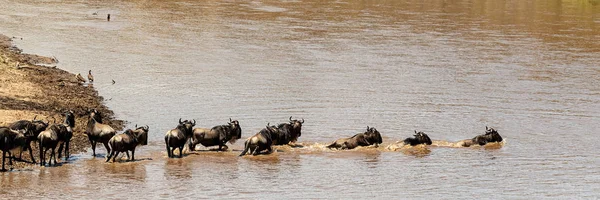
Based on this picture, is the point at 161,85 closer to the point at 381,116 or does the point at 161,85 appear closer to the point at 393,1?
the point at 381,116

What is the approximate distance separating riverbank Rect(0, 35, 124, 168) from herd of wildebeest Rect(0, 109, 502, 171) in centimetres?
51

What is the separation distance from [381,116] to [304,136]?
3.10m

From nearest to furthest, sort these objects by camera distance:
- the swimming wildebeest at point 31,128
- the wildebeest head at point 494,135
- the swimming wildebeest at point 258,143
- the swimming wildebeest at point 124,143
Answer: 1. the swimming wildebeest at point 31,128
2. the swimming wildebeest at point 124,143
3. the swimming wildebeest at point 258,143
4. the wildebeest head at point 494,135

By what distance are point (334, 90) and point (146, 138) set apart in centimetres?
972

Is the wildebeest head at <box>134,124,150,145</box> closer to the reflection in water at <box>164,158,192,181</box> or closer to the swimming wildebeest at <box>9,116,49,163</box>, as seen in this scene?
the reflection in water at <box>164,158,192,181</box>

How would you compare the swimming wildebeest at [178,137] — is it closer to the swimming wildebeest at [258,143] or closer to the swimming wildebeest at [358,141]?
the swimming wildebeest at [258,143]

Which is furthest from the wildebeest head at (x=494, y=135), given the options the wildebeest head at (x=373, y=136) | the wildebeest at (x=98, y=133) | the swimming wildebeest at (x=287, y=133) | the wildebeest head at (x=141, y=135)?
the wildebeest at (x=98, y=133)

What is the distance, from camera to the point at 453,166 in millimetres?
19375

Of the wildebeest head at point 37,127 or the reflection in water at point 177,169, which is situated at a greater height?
the wildebeest head at point 37,127

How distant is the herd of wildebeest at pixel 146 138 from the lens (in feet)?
57.0

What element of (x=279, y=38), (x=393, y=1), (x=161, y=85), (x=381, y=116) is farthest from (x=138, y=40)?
(x=393, y=1)

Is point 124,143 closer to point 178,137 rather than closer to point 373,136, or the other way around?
point 178,137

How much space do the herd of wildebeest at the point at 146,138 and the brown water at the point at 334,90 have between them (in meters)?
0.28

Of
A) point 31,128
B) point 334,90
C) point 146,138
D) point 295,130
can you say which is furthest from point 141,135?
point 334,90
